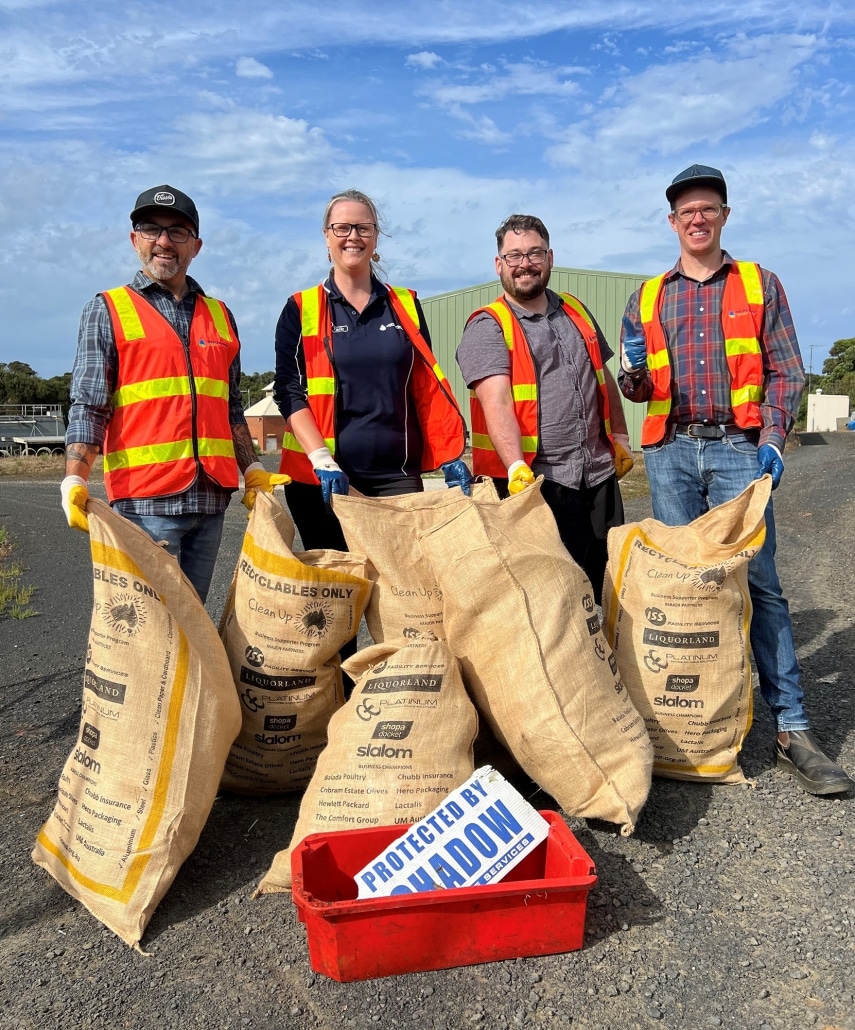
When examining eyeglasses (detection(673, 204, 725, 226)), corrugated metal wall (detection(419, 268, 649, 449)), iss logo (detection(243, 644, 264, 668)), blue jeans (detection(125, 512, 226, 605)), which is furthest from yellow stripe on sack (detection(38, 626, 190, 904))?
corrugated metal wall (detection(419, 268, 649, 449))

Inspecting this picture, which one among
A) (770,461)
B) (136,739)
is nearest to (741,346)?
(770,461)

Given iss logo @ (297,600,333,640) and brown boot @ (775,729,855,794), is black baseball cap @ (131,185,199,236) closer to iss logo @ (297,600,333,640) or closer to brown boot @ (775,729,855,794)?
iss logo @ (297,600,333,640)

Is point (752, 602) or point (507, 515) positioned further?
point (752, 602)

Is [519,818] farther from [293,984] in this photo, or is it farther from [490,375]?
[490,375]

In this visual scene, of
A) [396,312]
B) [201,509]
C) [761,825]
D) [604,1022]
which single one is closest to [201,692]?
[201,509]

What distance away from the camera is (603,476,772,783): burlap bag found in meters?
2.87

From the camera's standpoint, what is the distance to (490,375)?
3150 mm

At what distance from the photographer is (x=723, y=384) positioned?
3174 millimetres

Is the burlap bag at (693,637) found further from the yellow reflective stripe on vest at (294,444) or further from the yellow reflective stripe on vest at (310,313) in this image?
the yellow reflective stripe on vest at (310,313)

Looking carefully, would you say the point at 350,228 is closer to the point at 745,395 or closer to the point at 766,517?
the point at 745,395

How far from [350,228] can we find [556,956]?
233 centimetres

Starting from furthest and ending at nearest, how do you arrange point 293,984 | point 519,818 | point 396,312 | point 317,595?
point 396,312 → point 317,595 → point 519,818 → point 293,984

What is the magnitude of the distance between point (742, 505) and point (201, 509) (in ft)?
5.91

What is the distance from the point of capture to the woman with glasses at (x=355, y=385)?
10.2 feet
